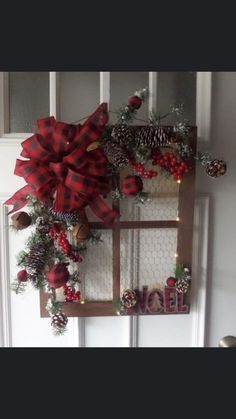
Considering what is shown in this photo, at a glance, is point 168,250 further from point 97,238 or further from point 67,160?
point 67,160

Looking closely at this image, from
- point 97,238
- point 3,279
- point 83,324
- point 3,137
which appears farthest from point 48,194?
point 83,324

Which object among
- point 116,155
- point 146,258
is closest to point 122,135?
point 116,155

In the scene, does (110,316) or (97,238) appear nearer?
(97,238)

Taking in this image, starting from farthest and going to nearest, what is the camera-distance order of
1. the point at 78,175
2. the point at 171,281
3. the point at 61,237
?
the point at 171,281, the point at 61,237, the point at 78,175

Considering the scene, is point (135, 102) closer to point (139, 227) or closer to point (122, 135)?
point (122, 135)

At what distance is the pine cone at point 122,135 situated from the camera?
119 cm

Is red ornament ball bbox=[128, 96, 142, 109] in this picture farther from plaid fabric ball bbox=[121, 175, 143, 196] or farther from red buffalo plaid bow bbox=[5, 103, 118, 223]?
plaid fabric ball bbox=[121, 175, 143, 196]

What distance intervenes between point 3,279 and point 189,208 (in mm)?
733

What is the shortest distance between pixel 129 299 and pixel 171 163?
493 millimetres

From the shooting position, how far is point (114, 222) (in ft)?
4.32

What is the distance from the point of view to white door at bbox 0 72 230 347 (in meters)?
1.35

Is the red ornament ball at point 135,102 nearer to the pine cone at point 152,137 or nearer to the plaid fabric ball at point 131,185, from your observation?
the pine cone at point 152,137

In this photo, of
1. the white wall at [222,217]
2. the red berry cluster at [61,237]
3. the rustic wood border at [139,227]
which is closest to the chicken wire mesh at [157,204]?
the rustic wood border at [139,227]

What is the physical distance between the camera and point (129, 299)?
1.32 meters
